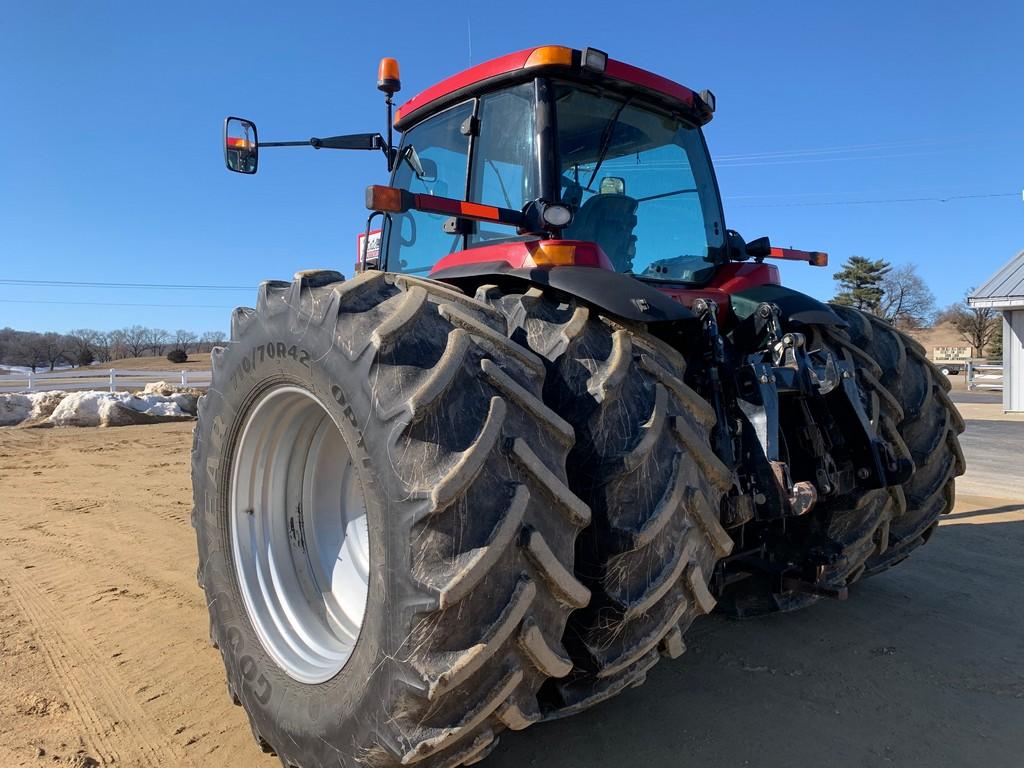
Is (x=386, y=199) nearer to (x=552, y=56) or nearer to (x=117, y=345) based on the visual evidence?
(x=552, y=56)

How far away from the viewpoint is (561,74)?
279 centimetres

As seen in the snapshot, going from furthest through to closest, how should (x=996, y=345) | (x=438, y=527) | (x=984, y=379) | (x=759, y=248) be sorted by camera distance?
(x=996, y=345) < (x=984, y=379) < (x=759, y=248) < (x=438, y=527)

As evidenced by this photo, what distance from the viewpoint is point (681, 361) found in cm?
216

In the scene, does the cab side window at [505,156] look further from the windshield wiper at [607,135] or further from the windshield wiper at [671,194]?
the windshield wiper at [671,194]

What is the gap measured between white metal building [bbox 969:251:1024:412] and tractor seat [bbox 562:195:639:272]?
59.5ft

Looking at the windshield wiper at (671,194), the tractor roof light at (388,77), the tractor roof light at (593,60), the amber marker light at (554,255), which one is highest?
the tractor roof light at (388,77)

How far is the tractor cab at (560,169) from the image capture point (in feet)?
8.88

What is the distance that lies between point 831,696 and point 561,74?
258 cm

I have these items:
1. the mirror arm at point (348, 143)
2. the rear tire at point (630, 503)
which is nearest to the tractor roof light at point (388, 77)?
the mirror arm at point (348, 143)

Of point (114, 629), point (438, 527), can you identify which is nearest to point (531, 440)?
point (438, 527)

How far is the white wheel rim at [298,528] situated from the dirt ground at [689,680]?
453 millimetres

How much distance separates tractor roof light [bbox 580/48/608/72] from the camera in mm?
2713

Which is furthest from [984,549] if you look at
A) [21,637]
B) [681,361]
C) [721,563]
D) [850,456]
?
[21,637]

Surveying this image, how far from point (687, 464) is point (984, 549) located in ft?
12.8
